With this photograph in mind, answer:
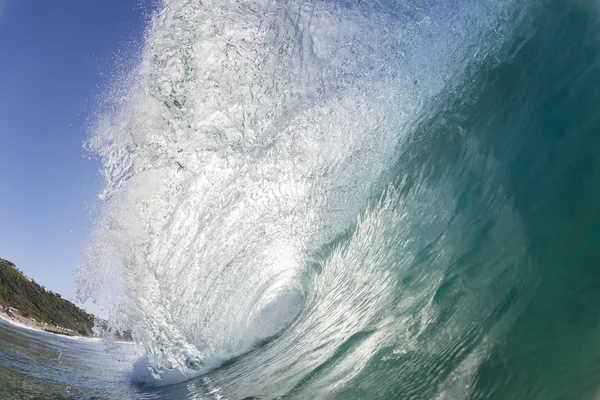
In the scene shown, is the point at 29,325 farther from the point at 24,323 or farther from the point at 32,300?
the point at 32,300

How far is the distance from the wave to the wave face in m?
0.03

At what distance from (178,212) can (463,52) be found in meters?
5.73

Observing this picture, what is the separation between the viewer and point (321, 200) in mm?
9250

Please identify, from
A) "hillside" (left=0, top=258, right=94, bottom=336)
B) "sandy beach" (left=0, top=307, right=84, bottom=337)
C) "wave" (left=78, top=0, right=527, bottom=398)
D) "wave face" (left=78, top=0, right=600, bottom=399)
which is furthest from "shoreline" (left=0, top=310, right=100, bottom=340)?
"wave" (left=78, top=0, right=527, bottom=398)

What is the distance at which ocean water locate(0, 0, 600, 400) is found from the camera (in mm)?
3633

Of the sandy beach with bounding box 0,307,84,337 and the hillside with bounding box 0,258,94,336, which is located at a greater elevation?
the hillside with bounding box 0,258,94,336

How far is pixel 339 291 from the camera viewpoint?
707 cm

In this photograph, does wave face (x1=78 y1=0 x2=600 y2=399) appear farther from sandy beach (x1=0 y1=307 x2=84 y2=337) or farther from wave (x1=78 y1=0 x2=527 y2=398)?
sandy beach (x1=0 y1=307 x2=84 y2=337)

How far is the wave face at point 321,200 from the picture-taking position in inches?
161

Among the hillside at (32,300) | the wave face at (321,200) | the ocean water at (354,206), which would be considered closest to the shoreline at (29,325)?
the hillside at (32,300)

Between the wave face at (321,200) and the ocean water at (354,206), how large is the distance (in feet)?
0.10

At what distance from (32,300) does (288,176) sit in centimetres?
6640

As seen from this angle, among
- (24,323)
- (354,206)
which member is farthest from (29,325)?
(354,206)

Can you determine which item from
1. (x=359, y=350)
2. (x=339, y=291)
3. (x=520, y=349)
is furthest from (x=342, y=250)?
(x=520, y=349)
